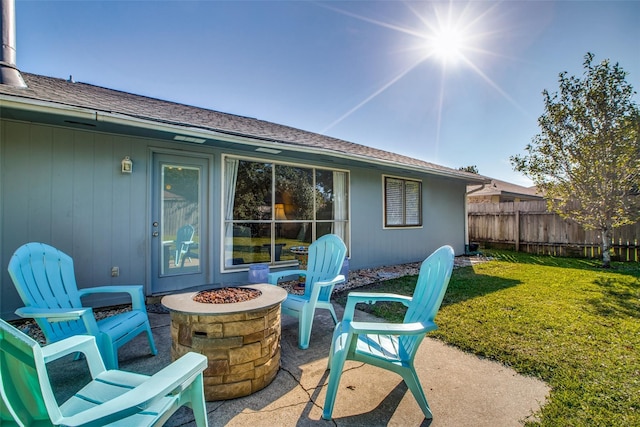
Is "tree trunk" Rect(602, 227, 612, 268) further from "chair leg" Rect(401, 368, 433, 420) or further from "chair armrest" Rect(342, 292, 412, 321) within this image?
"chair leg" Rect(401, 368, 433, 420)

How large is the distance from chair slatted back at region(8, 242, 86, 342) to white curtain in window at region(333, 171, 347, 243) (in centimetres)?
476

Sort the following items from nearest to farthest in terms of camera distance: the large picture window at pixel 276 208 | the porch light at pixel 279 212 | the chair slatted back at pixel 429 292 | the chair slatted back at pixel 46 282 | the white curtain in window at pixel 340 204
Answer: the chair slatted back at pixel 429 292 → the chair slatted back at pixel 46 282 → the large picture window at pixel 276 208 → the porch light at pixel 279 212 → the white curtain in window at pixel 340 204

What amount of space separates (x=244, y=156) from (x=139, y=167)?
164 centimetres

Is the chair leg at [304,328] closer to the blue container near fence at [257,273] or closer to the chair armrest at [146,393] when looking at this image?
the chair armrest at [146,393]

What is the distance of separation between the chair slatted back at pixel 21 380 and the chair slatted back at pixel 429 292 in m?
1.93

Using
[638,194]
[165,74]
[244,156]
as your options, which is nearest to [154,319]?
[244,156]

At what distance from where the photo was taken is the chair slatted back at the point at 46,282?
231 centimetres

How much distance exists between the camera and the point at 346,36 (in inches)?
272

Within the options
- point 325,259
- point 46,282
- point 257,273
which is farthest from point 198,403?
point 257,273

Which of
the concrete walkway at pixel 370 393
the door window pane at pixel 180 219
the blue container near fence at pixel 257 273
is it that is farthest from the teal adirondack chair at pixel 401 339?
the door window pane at pixel 180 219

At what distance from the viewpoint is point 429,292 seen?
223 centimetres

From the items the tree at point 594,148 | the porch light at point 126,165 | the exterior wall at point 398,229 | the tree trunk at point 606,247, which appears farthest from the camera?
the tree trunk at point 606,247

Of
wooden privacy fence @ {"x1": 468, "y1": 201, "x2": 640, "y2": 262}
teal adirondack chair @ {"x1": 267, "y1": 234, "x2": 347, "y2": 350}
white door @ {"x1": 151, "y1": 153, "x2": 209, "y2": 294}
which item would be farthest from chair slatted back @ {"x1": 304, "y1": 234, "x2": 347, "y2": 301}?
wooden privacy fence @ {"x1": 468, "y1": 201, "x2": 640, "y2": 262}

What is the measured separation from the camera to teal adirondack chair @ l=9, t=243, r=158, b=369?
88.2 inches
